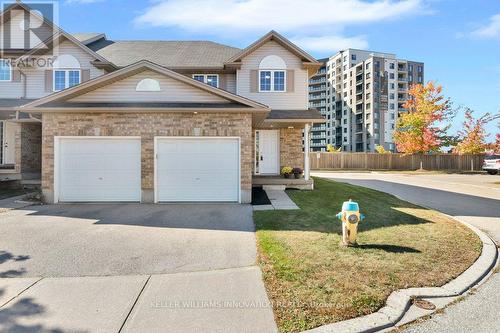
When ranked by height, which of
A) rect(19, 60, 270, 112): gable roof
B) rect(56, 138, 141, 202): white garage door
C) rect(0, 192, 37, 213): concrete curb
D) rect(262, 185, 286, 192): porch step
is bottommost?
rect(0, 192, 37, 213): concrete curb

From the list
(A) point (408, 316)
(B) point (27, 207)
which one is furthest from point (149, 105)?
(A) point (408, 316)

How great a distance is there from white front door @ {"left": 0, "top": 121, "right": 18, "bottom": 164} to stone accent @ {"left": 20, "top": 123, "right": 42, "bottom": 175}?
909mm

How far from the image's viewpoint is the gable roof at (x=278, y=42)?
1559 cm

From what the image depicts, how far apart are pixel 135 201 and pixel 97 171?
6.09 feet

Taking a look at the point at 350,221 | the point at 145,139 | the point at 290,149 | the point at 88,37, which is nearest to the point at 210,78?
the point at 290,149

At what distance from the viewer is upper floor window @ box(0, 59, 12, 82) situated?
16.6 m

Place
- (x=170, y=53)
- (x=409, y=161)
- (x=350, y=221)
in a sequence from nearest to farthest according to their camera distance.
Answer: (x=350, y=221) < (x=170, y=53) < (x=409, y=161)

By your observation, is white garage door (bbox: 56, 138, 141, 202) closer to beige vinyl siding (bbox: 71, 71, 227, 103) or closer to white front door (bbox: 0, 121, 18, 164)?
beige vinyl siding (bbox: 71, 71, 227, 103)

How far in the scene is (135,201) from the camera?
1120cm

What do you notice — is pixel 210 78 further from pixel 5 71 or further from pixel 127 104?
pixel 5 71

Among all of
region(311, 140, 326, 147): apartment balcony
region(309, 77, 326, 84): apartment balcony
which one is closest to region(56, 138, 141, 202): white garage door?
region(311, 140, 326, 147): apartment balcony

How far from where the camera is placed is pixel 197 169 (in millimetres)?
11203

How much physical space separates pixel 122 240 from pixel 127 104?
6279mm

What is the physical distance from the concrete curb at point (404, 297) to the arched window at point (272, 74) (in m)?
12.4
